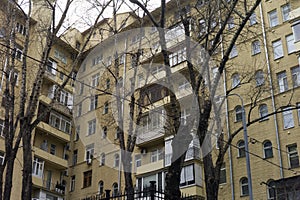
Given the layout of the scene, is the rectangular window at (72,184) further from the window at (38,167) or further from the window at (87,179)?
the window at (38,167)

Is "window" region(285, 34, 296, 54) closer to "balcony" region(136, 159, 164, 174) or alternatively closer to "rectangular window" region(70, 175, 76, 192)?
"balcony" region(136, 159, 164, 174)

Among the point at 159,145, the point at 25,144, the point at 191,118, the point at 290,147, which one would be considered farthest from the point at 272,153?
the point at 25,144

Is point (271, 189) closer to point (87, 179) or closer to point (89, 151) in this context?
point (87, 179)

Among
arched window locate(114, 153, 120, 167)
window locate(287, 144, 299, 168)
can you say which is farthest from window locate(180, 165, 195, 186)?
arched window locate(114, 153, 120, 167)

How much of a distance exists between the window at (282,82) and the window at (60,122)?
17401 millimetres

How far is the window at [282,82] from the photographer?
23.0 m

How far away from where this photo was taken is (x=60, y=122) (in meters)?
33.2

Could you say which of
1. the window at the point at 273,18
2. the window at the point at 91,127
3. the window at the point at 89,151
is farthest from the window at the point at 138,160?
the window at the point at 273,18

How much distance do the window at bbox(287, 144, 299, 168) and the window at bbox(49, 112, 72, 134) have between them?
59.7 feet

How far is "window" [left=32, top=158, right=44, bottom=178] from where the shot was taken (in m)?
29.1

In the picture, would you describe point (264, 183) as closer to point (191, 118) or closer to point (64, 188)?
point (191, 118)

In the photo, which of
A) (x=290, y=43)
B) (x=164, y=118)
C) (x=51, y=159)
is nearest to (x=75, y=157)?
(x=51, y=159)

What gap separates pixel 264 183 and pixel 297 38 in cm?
774

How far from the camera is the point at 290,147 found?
21.4m
